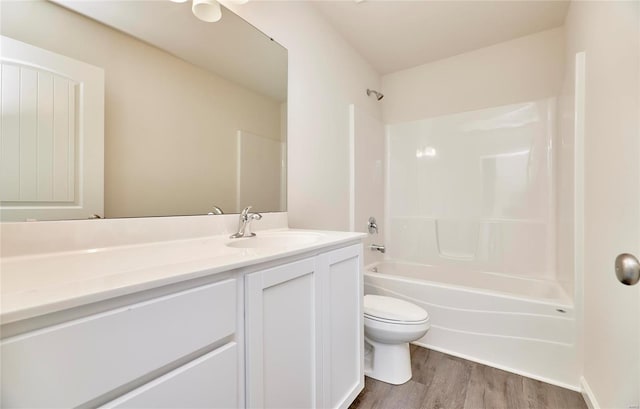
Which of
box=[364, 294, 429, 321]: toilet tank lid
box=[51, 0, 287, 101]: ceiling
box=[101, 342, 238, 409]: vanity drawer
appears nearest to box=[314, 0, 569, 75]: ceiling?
box=[51, 0, 287, 101]: ceiling

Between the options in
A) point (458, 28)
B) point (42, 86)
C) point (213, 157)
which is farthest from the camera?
point (458, 28)

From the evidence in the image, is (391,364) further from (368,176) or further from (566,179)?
(566,179)

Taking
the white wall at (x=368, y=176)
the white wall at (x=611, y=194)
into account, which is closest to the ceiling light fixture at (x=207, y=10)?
the white wall at (x=368, y=176)

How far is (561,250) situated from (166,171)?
8.61 ft

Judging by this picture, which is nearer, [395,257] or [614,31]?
[614,31]

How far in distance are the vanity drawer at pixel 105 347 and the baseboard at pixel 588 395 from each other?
1.78 metres

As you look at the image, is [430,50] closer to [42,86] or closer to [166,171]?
[166,171]

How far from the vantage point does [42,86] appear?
31.7 inches

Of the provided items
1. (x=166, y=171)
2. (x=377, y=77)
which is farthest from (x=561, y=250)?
(x=166, y=171)

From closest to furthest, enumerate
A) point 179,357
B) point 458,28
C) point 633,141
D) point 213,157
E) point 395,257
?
1. point 179,357
2. point 633,141
3. point 213,157
4. point 458,28
5. point 395,257

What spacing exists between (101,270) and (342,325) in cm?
91

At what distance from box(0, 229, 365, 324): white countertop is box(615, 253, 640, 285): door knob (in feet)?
2.72

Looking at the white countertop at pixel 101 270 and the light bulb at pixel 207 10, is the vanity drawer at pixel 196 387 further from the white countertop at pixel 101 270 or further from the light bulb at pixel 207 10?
the light bulb at pixel 207 10

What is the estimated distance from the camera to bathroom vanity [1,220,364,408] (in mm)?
446
